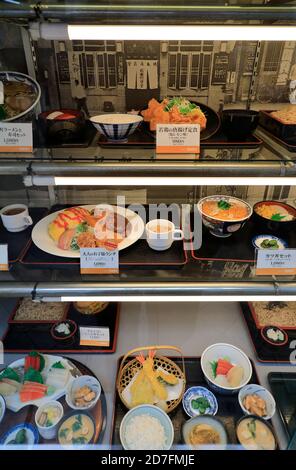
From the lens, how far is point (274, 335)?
1419 mm

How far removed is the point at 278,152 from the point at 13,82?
93 cm

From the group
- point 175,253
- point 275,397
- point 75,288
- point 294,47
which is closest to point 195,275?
point 175,253

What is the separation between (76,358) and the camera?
4.49 ft

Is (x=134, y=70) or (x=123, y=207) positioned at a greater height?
(x=134, y=70)

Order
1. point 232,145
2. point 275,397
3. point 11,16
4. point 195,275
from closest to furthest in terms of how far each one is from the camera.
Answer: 1. point 11,16
2. point 232,145
3. point 195,275
4. point 275,397

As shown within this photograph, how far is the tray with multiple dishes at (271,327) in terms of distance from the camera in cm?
138

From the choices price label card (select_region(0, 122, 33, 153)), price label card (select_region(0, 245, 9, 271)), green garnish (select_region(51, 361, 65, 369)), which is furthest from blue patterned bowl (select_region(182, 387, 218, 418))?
price label card (select_region(0, 122, 33, 153))

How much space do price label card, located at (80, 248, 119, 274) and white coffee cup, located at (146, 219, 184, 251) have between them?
0.54ft

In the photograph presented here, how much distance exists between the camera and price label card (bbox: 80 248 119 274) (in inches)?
41.5

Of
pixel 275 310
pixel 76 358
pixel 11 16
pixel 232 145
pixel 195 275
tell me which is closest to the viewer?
pixel 11 16

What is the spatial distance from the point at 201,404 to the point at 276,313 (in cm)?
61

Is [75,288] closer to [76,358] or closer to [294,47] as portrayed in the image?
[76,358]

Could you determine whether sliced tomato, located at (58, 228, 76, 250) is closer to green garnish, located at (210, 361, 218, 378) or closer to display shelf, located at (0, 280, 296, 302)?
display shelf, located at (0, 280, 296, 302)

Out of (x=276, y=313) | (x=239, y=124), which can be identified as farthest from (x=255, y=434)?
(x=239, y=124)
